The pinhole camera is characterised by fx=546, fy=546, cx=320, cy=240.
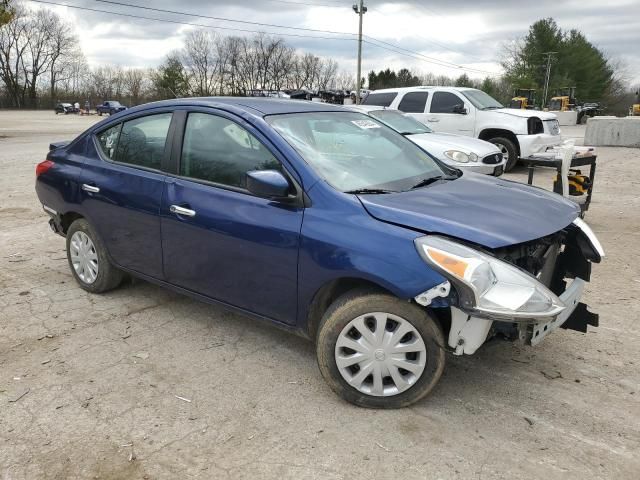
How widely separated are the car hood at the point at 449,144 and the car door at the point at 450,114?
9.60 feet

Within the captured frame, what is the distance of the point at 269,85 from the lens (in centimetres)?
9544

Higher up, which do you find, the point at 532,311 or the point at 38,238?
the point at 532,311

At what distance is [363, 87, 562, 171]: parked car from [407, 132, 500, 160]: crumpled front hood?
2938mm

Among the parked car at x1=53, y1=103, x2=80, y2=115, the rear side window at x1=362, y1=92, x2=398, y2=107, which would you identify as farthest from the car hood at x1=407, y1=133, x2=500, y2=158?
the parked car at x1=53, y1=103, x2=80, y2=115

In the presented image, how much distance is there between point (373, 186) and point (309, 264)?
2.12 feet

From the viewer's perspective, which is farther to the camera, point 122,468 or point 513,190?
point 513,190

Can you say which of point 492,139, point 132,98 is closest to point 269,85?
point 132,98

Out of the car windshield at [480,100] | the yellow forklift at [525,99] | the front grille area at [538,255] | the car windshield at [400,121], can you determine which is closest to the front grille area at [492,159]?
the car windshield at [400,121]

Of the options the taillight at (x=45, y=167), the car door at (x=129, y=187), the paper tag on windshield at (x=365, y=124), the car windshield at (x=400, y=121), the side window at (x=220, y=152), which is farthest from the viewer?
the car windshield at (x=400, y=121)

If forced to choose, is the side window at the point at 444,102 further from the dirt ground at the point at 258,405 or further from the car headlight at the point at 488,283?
the car headlight at the point at 488,283

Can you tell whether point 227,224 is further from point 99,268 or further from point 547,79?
point 547,79

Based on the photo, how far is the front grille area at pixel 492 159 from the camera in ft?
29.3

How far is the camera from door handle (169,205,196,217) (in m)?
3.60

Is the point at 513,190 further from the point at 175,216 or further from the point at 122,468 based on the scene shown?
the point at 122,468
